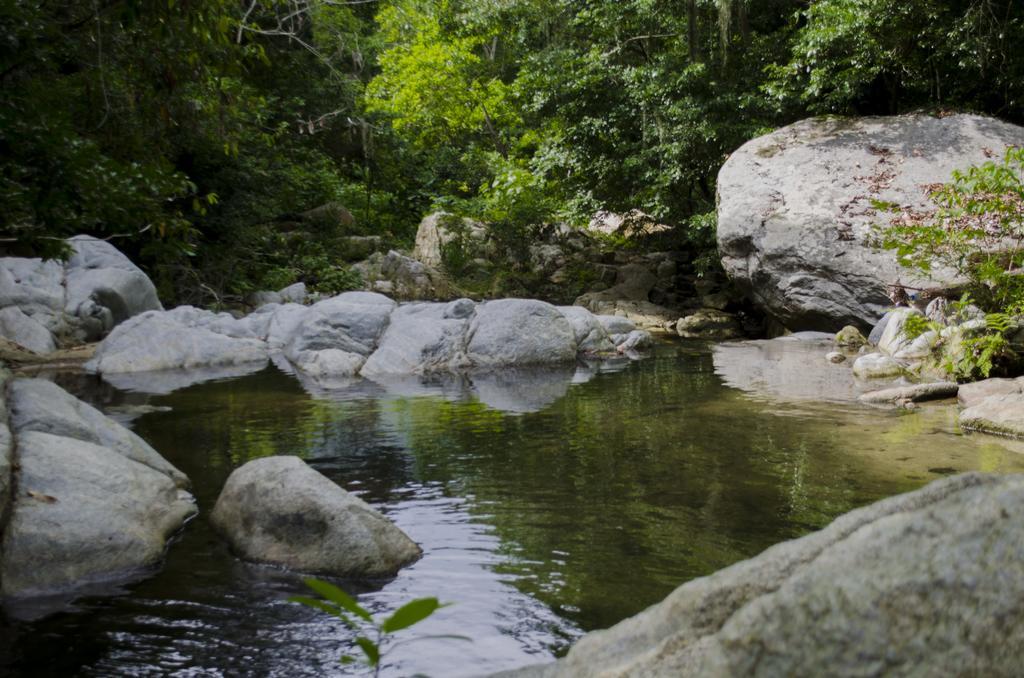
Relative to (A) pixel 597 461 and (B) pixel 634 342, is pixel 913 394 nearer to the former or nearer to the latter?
(A) pixel 597 461

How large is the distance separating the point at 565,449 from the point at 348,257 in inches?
692

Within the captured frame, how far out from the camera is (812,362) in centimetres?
1125

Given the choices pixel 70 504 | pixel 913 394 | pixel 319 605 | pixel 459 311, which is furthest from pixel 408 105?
pixel 319 605

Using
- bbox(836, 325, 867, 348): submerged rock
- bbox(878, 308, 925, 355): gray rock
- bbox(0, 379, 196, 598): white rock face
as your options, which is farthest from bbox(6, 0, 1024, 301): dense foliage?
bbox(878, 308, 925, 355): gray rock

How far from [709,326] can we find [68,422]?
44.7 feet

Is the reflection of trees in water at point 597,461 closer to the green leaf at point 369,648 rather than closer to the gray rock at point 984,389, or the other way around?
the gray rock at point 984,389

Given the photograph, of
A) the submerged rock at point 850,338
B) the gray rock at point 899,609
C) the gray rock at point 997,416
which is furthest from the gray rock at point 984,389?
the gray rock at point 899,609

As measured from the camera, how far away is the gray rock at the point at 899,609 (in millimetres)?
1409

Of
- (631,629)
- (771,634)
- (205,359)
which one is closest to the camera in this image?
(771,634)

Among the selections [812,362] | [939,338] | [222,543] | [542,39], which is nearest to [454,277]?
[542,39]

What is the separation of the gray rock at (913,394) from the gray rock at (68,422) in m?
6.21

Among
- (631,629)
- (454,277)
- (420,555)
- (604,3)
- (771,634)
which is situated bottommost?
(420,555)

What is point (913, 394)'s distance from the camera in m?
8.02

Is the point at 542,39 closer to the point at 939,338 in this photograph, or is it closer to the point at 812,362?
the point at 812,362
